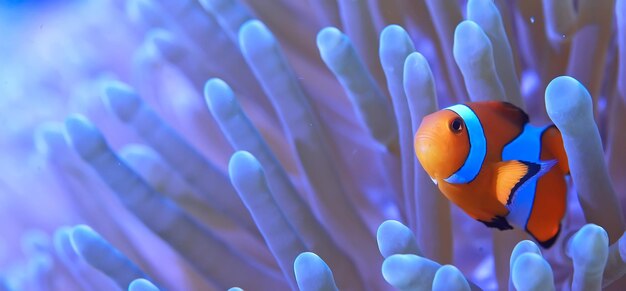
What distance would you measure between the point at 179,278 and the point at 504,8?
0.58m

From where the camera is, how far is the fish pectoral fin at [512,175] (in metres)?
0.71

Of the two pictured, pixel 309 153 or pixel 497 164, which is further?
pixel 309 153

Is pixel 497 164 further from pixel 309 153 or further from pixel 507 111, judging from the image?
pixel 309 153

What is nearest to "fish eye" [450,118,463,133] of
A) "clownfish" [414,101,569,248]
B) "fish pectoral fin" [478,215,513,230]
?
"clownfish" [414,101,569,248]

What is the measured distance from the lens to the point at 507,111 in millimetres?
736

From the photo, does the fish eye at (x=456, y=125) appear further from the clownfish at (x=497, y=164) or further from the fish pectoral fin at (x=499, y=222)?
the fish pectoral fin at (x=499, y=222)

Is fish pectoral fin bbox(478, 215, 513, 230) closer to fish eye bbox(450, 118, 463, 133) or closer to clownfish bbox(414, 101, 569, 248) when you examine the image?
clownfish bbox(414, 101, 569, 248)

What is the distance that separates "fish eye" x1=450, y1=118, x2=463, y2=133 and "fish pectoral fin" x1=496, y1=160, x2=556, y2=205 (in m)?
0.05

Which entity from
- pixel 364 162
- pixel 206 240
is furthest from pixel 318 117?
pixel 206 240

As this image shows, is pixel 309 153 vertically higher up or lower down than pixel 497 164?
higher up

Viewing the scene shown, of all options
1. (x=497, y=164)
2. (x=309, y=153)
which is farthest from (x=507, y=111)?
(x=309, y=153)

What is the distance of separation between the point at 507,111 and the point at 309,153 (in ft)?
0.98

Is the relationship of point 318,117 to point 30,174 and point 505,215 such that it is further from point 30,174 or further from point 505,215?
point 30,174

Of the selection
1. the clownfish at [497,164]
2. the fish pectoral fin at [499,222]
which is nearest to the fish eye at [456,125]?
the clownfish at [497,164]
